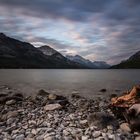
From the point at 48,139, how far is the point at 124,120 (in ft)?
17.7

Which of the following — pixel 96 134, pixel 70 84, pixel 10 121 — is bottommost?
pixel 70 84

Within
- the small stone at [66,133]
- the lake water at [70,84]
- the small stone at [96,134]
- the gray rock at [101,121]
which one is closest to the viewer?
the small stone at [96,134]

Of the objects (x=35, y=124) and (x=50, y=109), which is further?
(x=50, y=109)

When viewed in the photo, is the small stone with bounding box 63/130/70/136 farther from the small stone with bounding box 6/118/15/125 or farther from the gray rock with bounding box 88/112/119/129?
the small stone with bounding box 6/118/15/125

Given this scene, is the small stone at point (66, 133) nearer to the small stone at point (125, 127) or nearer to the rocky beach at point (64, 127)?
the rocky beach at point (64, 127)

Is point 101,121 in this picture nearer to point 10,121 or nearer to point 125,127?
point 125,127

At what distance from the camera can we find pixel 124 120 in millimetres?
14195

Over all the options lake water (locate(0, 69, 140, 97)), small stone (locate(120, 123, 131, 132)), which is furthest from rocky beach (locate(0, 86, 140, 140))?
lake water (locate(0, 69, 140, 97))

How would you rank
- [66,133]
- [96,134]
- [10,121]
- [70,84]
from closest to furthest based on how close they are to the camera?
1. [96,134]
2. [66,133]
3. [10,121]
4. [70,84]

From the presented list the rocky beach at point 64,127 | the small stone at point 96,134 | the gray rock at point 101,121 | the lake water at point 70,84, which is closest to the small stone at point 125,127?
the rocky beach at point 64,127

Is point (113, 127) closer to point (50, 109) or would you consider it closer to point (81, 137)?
point (81, 137)

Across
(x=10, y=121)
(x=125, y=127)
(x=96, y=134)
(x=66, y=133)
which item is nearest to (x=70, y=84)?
(x=10, y=121)

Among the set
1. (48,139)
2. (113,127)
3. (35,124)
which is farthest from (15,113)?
(113,127)

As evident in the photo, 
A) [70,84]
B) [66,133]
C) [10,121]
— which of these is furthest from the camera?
[70,84]
